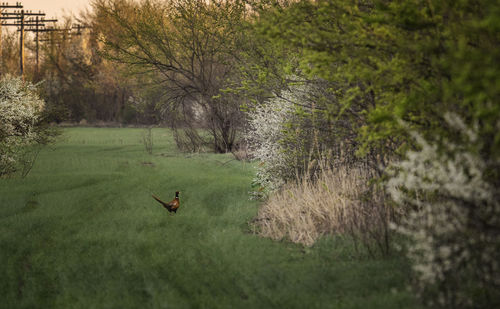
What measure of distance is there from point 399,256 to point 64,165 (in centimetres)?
1454

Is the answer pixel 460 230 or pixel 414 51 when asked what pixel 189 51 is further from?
pixel 460 230

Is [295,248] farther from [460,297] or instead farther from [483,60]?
[483,60]

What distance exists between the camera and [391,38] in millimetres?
4621

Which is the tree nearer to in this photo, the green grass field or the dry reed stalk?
the green grass field

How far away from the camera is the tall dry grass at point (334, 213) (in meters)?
6.32

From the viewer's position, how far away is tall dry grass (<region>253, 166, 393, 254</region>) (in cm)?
632

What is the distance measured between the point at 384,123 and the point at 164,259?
153 inches

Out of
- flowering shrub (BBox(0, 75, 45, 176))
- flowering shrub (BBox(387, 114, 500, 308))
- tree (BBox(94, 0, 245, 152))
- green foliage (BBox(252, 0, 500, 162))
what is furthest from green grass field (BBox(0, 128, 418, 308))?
tree (BBox(94, 0, 245, 152))

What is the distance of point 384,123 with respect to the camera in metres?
4.66

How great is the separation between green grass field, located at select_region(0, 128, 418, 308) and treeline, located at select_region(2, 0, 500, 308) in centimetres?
56

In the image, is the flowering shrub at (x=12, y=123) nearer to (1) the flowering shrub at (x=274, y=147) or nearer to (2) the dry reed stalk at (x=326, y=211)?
(1) the flowering shrub at (x=274, y=147)

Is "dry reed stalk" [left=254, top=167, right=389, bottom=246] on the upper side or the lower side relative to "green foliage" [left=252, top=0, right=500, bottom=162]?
lower

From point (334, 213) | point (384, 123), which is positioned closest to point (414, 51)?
point (384, 123)

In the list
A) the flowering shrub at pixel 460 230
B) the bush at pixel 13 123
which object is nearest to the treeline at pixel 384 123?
the flowering shrub at pixel 460 230
